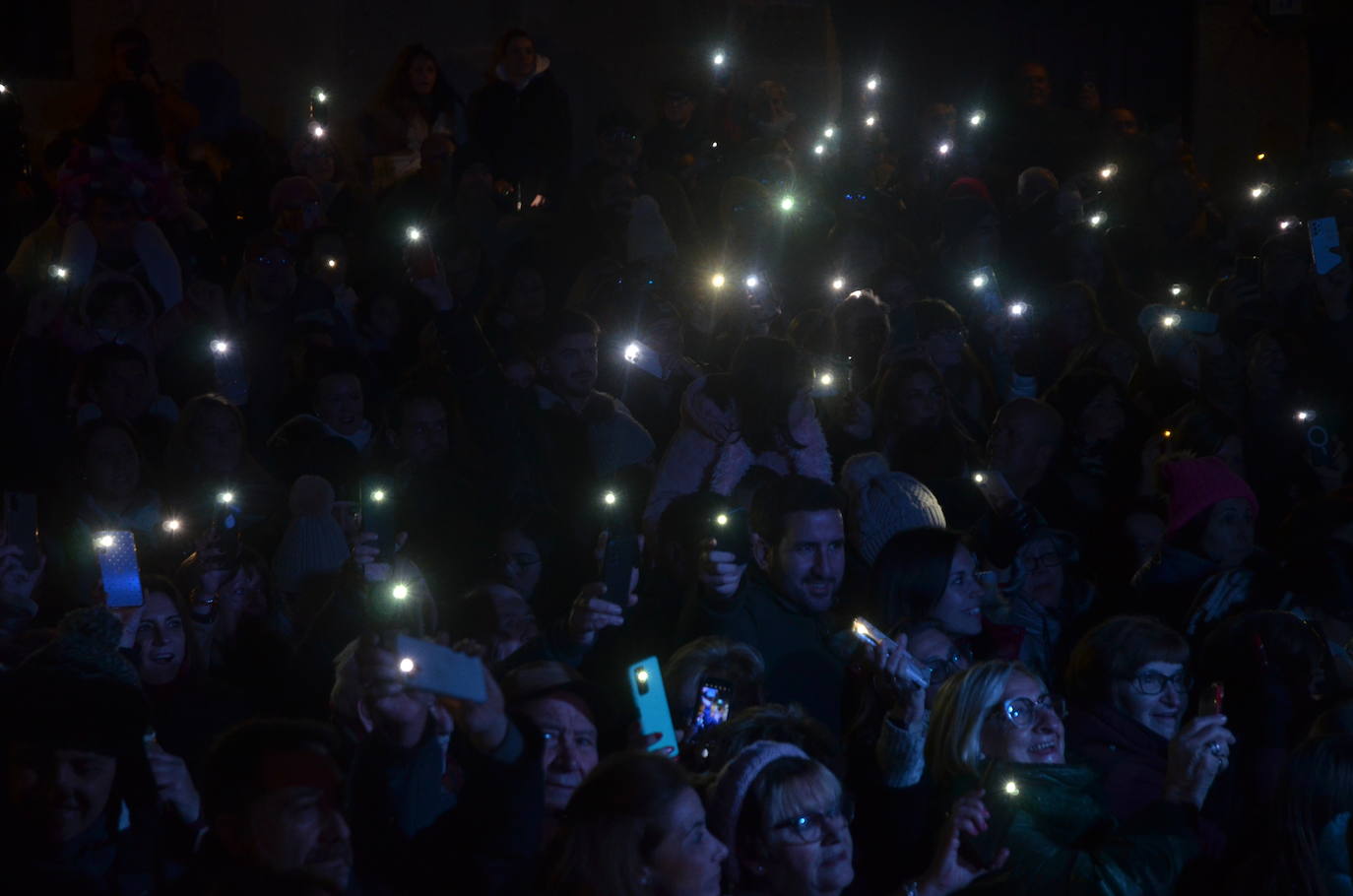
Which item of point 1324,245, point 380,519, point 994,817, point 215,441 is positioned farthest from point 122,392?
point 1324,245

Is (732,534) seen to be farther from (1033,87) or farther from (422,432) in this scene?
(1033,87)

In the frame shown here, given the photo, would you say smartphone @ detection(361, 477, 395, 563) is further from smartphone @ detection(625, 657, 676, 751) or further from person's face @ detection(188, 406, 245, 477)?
smartphone @ detection(625, 657, 676, 751)

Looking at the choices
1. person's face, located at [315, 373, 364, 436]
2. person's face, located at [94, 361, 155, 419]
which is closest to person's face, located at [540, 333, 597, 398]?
person's face, located at [315, 373, 364, 436]

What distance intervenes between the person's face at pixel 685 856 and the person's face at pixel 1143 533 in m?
3.19

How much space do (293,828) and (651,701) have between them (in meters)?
0.94

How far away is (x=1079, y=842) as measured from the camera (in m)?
3.58

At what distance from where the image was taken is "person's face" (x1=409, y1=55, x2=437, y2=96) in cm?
923

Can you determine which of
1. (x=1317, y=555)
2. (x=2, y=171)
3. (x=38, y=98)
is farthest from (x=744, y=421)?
(x=38, y=98)

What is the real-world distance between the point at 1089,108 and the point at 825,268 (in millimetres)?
4417

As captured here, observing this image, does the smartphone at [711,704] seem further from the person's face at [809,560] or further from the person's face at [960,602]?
the person's face at [960,602]

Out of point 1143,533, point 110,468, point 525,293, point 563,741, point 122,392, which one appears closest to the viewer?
point 563,741

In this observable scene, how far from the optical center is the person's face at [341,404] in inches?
245

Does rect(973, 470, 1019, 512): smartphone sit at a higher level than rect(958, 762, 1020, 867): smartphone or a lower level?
higher

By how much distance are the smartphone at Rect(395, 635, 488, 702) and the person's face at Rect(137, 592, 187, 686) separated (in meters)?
1.58
